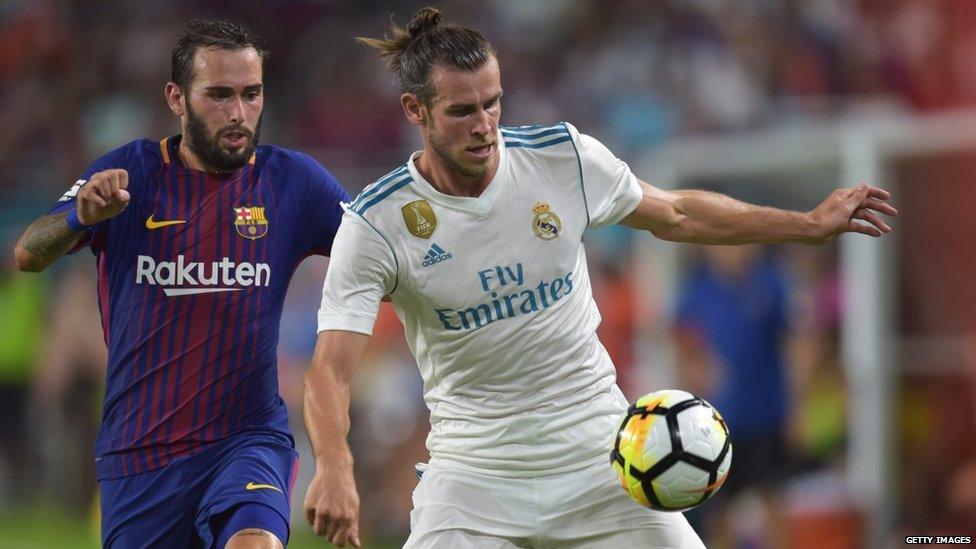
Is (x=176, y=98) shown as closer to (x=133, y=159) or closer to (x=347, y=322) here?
(x=133, y=159)

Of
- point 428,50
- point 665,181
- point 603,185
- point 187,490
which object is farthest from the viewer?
point 665,181

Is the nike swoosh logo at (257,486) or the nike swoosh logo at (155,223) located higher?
the nike swoosh logo at (155,223)

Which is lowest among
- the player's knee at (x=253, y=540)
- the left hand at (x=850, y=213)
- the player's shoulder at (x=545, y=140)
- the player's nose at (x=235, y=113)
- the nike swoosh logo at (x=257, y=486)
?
the player's knee at (x=253, y=540)

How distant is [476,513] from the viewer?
5125mm

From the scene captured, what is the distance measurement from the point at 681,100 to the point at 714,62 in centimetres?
43

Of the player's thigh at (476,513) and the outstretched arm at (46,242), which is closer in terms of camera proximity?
the player's thigh at (476,513)

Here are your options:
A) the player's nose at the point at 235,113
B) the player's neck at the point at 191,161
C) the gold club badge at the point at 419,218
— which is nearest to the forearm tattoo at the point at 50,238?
the player's neck at the point at 191,161

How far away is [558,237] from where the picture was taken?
5.27 m

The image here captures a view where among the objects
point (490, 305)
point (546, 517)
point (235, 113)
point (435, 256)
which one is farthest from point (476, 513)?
point (235, 113)

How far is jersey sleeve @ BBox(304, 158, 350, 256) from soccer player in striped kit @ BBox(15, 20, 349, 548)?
0.11m

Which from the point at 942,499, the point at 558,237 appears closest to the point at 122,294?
the point at 558,237

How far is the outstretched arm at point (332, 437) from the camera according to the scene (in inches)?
178

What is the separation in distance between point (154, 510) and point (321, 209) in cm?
126

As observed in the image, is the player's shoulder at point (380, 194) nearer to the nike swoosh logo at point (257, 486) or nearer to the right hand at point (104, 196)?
the right hand at point (104, 196)
